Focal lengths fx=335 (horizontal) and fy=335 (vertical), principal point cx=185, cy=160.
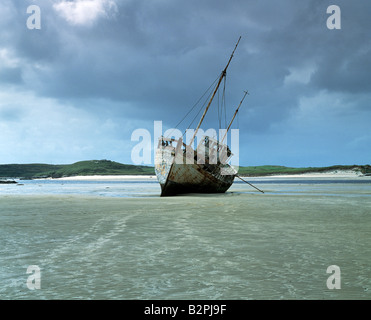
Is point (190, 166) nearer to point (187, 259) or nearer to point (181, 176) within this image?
point (181, 176)

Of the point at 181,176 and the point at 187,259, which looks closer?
the point at 187,259

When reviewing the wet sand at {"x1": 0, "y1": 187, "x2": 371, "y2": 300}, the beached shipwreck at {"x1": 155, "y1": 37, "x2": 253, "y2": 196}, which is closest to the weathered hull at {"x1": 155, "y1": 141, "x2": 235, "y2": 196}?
the beached shipwreck at {"x1": 155, "y1": 37, "x2": 253, "y2": 196}

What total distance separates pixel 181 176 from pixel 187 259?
21.4 m

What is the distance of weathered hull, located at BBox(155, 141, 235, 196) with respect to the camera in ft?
89.9

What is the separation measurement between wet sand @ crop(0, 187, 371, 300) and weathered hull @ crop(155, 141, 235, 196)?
16.0 metres

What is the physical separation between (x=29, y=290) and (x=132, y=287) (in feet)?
4.72

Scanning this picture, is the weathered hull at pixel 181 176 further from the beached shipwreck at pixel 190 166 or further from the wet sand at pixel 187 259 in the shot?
the wet sand at pixel 187 259

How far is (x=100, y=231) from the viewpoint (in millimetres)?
9914

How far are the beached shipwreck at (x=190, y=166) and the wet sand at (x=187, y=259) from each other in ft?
52.5

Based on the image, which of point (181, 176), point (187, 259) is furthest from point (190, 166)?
point (187, 259)

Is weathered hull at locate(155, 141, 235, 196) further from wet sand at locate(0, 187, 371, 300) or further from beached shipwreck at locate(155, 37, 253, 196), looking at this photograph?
wet sand at locate(0, 187, 371, 300)

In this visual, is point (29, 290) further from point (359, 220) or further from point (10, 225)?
point (359, 220)

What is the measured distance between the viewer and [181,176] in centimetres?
2789
